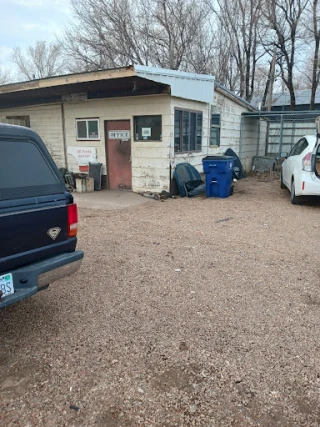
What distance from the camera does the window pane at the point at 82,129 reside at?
10.4 metres

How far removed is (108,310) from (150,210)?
15.1 feet

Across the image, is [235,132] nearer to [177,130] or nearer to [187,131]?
[187,131]

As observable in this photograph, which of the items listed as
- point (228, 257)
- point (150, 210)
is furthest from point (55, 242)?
A: point (150, 210)

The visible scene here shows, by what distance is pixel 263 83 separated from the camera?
24.2m

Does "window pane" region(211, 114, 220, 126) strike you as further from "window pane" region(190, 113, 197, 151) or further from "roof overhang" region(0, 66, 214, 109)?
"window pane" region(190, 113, 197, 151)

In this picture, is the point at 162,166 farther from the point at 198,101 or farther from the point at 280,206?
the point at 280,206

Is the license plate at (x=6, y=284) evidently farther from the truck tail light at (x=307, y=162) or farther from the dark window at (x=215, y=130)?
the dark window at (x=215, y=130)

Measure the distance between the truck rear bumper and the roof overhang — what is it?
17.5 feet

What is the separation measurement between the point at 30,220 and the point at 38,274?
17.5 inches

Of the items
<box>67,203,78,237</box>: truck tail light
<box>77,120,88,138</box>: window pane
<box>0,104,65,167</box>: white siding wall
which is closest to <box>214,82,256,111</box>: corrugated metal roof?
<box>77,120,88,138</box>: window pane

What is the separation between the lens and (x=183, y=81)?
8.62 m

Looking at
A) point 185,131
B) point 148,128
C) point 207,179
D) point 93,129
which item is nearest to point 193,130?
point 185,131

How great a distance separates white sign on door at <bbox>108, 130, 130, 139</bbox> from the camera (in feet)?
31.1

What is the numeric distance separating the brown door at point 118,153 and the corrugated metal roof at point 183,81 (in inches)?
71.9
